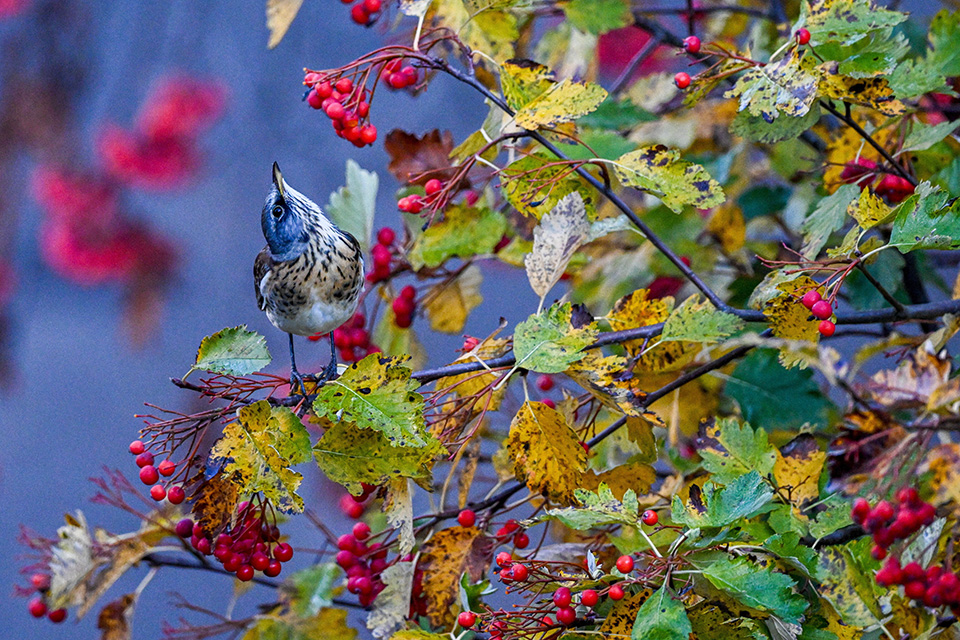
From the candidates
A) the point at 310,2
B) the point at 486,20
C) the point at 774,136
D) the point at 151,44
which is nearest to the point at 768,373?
the point at 774,136

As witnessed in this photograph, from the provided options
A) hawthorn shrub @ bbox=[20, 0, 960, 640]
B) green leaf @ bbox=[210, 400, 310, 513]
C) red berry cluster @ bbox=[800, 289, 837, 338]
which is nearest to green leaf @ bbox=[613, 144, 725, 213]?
hawthorn shrub @ bbox=[20, 0, 960, 640]

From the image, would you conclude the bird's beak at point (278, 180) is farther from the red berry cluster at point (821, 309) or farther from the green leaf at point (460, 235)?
the red berry cluster at point (821, 309)

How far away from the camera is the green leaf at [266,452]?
532mm

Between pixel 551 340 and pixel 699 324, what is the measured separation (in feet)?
0.36

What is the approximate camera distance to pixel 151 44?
175 centimetres

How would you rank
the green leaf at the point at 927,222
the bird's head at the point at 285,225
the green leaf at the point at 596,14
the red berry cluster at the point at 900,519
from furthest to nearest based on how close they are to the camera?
the green leaf at the point at 596,14 → the bird's head at the point at 285,225 → the green leaf at the point at 927,222 → the red berry cluster at the point at 900,519

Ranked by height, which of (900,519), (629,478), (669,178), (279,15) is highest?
(279,15)

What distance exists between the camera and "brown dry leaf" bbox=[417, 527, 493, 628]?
2.10 ft

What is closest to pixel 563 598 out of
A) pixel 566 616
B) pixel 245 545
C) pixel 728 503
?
pixel 566 616

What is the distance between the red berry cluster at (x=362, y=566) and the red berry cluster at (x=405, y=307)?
23 cm

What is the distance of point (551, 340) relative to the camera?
1.86ft

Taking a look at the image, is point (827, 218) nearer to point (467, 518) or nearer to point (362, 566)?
point (467, 518)

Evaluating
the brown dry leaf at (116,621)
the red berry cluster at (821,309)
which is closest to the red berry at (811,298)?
the red berry cluster at (821,309)

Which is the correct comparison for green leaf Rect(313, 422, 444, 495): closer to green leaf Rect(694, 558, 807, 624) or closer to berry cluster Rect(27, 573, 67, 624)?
green leaf Rect(694, 558, 807, 624)
